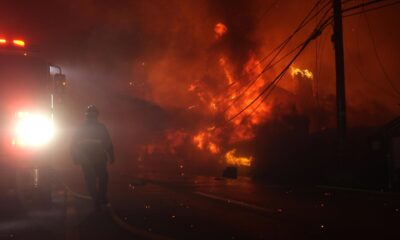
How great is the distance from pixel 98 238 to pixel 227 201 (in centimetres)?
424

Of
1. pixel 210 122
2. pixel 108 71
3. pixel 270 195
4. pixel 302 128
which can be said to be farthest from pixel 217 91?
pixel 270 195

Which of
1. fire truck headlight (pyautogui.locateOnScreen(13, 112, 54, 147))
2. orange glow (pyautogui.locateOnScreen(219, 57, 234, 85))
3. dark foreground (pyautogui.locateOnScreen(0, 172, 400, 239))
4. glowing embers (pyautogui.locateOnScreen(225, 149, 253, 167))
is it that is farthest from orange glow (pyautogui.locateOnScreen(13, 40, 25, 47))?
orange glow (pyautogui.locateOnScreen(219, 57, 234, 85))

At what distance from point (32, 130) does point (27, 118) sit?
0.24 meters

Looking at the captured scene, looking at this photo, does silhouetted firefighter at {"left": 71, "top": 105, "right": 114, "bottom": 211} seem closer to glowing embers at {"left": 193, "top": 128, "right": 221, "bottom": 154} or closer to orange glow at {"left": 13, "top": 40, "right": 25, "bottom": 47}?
orange glow at {"left": 13, "top": 40, "right": 25, "bottom": 47}

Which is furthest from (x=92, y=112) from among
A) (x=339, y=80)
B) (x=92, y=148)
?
(x=339, y=80)

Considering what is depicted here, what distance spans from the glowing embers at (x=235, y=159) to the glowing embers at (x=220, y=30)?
574 cm

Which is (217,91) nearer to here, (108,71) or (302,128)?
(302,128)

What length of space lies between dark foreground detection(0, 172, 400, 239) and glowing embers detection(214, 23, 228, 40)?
1736 centimetres

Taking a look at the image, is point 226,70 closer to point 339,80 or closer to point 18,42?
point 339,80

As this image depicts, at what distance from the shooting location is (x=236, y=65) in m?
28.4

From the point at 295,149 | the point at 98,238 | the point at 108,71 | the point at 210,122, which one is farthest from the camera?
the point at 108,71

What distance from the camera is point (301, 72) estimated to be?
34.8 m

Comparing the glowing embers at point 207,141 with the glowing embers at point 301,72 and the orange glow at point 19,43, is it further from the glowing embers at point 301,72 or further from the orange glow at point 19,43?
the orange glow at point 19,43

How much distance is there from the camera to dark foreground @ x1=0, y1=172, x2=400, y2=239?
7191mm
